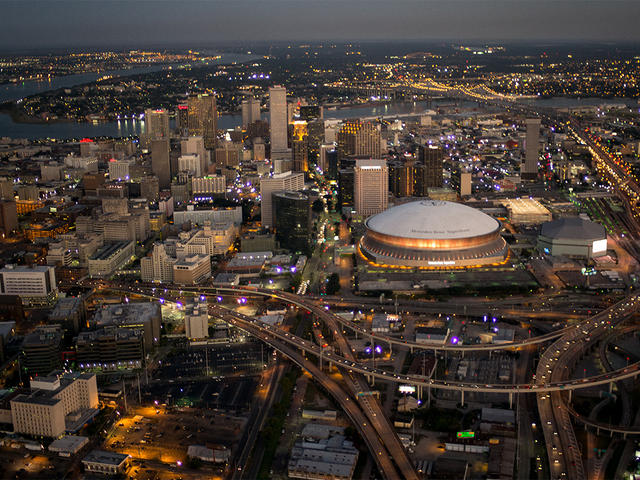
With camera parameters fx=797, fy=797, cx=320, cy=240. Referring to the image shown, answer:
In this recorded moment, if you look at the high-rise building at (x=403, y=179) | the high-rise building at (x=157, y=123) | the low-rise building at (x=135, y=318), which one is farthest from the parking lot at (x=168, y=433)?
the high-rise building at (x=157, y=123)

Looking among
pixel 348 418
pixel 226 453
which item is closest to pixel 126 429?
pixel 226 453

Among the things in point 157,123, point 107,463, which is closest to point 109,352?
point 107,463

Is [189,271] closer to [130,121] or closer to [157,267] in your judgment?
[157,267]

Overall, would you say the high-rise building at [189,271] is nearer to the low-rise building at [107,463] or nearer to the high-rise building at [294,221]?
the high-rise building at [294,221]

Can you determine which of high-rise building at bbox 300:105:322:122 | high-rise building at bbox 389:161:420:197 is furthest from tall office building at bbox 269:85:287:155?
high-rise building at bbox 389:161:420:197

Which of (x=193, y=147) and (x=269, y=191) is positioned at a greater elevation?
(x=193, y=147)
